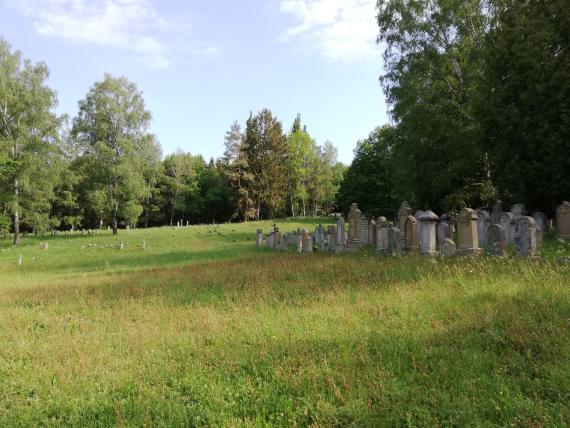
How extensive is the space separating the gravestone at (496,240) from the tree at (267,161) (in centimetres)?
5504

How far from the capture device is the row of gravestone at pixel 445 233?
1166cm

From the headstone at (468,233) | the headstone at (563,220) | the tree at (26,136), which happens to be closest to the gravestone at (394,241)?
the headstone at (468,233)

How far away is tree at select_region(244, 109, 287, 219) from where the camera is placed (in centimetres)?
6650

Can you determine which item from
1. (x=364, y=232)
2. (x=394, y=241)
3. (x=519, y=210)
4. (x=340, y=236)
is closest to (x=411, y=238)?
(x=394, y=241)

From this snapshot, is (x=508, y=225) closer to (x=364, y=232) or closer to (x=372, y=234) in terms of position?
(x=372, y=234)

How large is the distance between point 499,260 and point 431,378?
6460 mm

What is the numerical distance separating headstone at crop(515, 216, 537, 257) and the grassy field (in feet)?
5.62

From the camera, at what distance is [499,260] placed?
393 inches

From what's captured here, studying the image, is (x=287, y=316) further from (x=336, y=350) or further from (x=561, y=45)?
(x=561, y=45)

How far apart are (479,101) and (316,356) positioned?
18576 millimetres

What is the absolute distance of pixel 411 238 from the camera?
1470 centimetres

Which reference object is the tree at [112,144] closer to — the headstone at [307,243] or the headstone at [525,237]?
the headstone at [307,243]

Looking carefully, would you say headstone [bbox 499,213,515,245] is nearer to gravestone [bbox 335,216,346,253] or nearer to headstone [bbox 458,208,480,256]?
headstone [bbox 458,208,480,256]

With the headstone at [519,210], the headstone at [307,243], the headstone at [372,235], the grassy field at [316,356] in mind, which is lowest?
the grassy field at [316,356]
